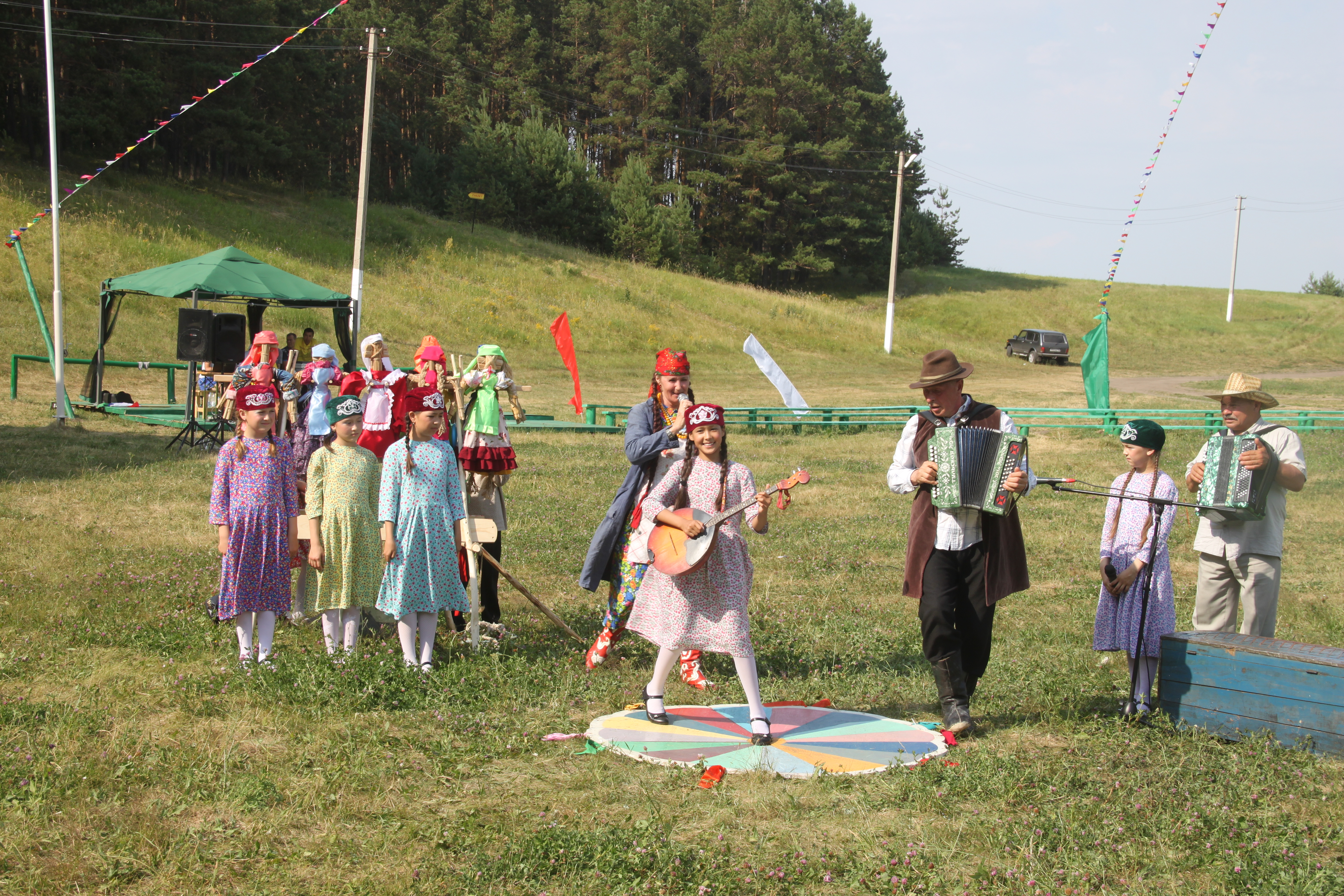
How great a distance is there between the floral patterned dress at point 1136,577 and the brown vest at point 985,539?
95cm

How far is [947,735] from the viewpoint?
5.63 metres

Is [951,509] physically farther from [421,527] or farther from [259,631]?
[259,631]

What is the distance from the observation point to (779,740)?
5602 millimetres

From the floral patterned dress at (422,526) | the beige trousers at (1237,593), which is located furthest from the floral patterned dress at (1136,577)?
the floral patterned dress at (422,526)

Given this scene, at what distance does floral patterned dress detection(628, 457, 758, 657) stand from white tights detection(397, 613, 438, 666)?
1384 millimetres

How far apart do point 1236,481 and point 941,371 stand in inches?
71.0

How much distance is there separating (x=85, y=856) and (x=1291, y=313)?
68498mm

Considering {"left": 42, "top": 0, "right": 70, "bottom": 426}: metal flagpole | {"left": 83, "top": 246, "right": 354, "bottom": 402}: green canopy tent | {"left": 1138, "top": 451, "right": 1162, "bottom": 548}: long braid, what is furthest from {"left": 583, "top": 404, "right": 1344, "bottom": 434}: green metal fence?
{"left": 1138, "top": 451, "right": 1162, "bottom": 548}: long braid

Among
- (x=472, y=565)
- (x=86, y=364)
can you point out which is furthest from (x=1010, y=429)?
(x=86, y=364)

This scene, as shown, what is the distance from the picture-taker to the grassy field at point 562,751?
4.09 meters

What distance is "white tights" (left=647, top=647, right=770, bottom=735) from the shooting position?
554 centimetres

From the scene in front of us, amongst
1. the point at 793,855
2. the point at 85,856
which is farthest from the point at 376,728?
the point at 793,855

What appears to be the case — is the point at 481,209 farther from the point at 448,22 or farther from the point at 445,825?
the point at 445,825

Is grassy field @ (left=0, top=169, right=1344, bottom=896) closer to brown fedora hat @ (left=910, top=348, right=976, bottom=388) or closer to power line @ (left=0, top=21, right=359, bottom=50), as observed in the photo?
brown fedora hat @ (left=910, top=348, right=976, bottom=388)
